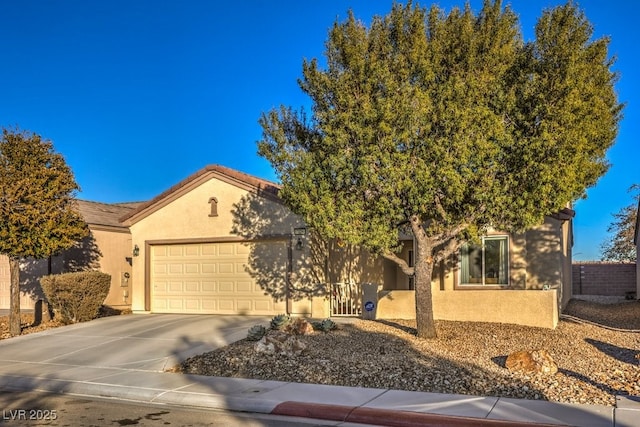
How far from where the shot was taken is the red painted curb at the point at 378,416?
7301 mm

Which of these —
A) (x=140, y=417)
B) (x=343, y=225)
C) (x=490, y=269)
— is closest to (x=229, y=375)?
(x=140, y=417)

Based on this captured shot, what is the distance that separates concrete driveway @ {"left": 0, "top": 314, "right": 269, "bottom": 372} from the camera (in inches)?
494

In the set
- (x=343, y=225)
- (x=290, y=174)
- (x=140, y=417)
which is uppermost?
(x=290, y=174)

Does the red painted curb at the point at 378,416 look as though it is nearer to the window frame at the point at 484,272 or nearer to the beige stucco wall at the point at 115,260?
the window frame at the point at 484,272

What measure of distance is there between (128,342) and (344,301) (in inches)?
239

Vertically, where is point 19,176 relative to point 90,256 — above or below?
above

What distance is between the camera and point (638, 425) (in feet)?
22.9

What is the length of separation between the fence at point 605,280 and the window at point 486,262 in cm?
1638

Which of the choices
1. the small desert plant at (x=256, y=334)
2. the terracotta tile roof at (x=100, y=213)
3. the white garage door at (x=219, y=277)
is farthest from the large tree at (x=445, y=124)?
the terracotta tile roof at (x=100, y=213)

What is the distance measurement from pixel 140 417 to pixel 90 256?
1418cm

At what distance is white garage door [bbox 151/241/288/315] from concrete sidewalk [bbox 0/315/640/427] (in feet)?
5.09

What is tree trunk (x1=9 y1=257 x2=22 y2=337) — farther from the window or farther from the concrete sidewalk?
the window

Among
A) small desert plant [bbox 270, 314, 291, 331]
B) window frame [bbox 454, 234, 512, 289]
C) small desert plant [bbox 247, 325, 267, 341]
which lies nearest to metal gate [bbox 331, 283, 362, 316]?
window frame [bbox 454, 234, 512, 289]

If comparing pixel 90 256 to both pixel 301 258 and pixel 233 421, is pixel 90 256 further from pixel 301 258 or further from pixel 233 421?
pixel 233 421
